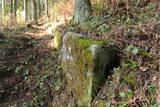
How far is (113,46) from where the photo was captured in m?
3.31

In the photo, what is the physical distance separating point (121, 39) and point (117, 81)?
933 mm

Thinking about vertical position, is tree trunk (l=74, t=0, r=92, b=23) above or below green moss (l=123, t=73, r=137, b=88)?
above

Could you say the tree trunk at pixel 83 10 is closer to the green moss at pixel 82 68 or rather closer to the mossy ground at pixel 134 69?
the mossy ground at pixel 134 69

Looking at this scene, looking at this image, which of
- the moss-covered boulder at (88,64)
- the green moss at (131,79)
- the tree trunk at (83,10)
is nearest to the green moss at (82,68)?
the moss-covered boulder at (88,64)

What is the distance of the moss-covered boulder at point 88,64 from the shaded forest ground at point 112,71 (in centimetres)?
16

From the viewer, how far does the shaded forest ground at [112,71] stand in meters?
2.76

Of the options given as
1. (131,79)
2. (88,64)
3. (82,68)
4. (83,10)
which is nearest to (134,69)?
(131,79)

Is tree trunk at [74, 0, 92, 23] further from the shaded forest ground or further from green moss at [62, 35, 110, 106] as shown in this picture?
green moss at [62, 35, 110, 106]

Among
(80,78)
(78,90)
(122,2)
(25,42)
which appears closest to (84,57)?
(80,78)

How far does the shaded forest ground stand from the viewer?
276cm

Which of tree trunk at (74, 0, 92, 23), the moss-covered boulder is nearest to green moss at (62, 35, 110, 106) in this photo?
the moss-covered boulder

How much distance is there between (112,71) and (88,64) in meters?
0.46

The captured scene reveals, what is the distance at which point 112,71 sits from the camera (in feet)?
10.3

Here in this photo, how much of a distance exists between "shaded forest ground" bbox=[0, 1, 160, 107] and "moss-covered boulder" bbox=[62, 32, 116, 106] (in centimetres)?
16
